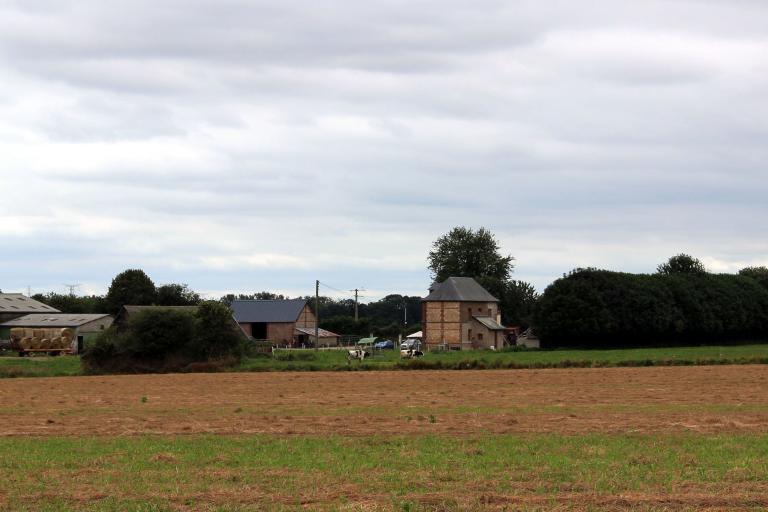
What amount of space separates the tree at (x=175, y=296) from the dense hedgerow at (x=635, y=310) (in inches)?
2836

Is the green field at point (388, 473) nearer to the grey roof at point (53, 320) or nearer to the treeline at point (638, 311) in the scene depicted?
the treeline at point (638, 311)

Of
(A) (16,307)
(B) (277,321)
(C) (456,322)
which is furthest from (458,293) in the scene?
(A) (16,307)

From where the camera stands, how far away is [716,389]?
41.1 metres

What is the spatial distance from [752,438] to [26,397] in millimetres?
30882

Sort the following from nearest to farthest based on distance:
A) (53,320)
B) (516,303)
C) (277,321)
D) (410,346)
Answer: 1. (410,346)
2. (53,320)
3. (277,321)
4. (516,303)

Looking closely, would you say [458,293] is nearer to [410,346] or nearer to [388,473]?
[410,346]

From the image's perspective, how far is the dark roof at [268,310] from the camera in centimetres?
15000

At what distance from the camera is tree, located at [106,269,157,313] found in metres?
161

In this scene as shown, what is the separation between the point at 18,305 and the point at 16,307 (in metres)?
1.41

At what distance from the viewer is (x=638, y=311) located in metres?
112

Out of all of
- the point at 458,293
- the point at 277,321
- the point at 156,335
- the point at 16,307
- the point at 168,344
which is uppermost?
the point at 458,293

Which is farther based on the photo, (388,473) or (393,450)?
(393,450)

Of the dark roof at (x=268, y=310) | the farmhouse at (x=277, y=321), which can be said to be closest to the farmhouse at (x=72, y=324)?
the dark roof at (x=268, y=310)

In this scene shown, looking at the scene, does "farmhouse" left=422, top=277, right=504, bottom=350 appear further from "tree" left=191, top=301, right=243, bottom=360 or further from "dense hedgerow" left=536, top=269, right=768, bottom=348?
"tree" left=191, top=301, right=243, bottom=360
